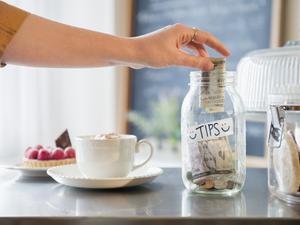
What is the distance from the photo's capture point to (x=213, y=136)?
76 centimetres

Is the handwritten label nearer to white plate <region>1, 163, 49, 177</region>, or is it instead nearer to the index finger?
the index finger

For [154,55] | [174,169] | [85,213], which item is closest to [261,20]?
[174,169]

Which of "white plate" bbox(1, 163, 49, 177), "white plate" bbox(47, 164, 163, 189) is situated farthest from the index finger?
"white plate" bbox(1, 163, 49, 177)

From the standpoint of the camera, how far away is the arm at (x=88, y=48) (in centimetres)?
72

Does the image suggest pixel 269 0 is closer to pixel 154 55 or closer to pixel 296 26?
pixel 296 26

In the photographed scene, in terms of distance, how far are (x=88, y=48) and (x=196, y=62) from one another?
177mm

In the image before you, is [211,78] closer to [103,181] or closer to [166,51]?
[166,51]

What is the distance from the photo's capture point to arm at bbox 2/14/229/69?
724 mm

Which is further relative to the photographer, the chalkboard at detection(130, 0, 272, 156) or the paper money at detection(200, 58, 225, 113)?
the chalkboard at detection(130, 0, 272, 156)

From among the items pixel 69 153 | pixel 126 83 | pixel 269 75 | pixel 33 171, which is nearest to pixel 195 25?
pixel 126 83

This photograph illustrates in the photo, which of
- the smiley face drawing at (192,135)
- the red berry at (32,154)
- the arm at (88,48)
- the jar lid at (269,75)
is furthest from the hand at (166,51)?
the red berry at (32,154)

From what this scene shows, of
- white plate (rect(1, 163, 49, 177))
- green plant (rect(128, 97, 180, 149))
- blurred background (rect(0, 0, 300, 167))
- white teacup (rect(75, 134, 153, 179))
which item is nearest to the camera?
white teacup (rect(75, 134, 153, 179))

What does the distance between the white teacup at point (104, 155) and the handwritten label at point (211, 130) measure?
5.2 inches

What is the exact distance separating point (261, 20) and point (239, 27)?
4.5 inches
